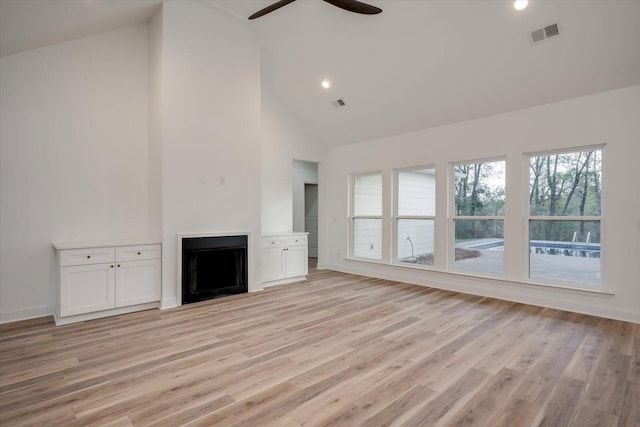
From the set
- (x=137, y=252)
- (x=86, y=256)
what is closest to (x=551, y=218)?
(x=137, y=252)

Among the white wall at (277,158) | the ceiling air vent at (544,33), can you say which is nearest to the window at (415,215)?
the white wall at (277,158)

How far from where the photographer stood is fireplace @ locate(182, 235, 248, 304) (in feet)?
14.7

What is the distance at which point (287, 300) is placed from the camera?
4656mm

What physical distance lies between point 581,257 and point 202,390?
15.2ft

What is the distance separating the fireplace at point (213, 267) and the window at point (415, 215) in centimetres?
293

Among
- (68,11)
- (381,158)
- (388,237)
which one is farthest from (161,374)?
(381,158)

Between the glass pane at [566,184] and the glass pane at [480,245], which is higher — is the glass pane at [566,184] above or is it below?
above

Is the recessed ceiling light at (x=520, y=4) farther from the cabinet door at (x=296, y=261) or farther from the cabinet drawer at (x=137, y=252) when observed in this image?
the cabinet drawer at (x=137, y=252)

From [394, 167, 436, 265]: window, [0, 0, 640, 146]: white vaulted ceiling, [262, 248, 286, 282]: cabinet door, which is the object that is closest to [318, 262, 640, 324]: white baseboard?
[394, 167, 436, 265]: window

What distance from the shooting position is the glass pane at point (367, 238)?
6582 mm

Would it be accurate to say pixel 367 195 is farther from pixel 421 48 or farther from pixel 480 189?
pixel 421 48

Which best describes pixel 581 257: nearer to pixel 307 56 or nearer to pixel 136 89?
pixel 307 56

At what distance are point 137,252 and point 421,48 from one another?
14.9 feet

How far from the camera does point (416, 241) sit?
236 inches
